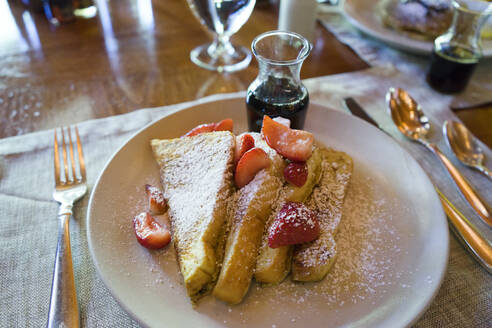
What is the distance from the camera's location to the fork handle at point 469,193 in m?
1.19

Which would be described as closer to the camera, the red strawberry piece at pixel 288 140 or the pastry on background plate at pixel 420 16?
the red strawberry piece at pixel 288 140

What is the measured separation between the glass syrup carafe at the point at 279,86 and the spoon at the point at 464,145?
0.67m

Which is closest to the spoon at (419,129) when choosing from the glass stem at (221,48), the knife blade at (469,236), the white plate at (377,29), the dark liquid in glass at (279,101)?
the knife blade at (469,236)

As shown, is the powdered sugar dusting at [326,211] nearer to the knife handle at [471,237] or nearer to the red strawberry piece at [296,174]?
the red strawberry piece at [296,174]

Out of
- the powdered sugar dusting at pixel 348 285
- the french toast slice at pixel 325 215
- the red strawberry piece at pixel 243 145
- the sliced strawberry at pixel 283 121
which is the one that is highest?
the sliced strawberry at pixel 283 121

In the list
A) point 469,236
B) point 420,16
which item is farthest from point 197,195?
point 420,16

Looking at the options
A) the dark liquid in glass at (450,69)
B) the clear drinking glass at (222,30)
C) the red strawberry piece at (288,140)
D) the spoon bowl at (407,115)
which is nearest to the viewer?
the red strawberry piece at (288,140)

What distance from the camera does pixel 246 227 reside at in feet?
3.27

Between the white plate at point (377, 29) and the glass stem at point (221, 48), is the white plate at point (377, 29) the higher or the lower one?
the higher one

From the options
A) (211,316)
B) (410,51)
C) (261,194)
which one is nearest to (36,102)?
(261,194)

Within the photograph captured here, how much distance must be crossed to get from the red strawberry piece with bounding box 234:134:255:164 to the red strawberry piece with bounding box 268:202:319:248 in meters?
0.26

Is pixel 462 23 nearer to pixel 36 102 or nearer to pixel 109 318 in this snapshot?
pixel 109 318

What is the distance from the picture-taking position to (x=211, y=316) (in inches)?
34.9

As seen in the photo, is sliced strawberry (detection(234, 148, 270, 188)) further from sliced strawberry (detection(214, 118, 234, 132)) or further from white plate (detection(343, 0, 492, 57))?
white plate (detection(343, 0, 492, 57))
